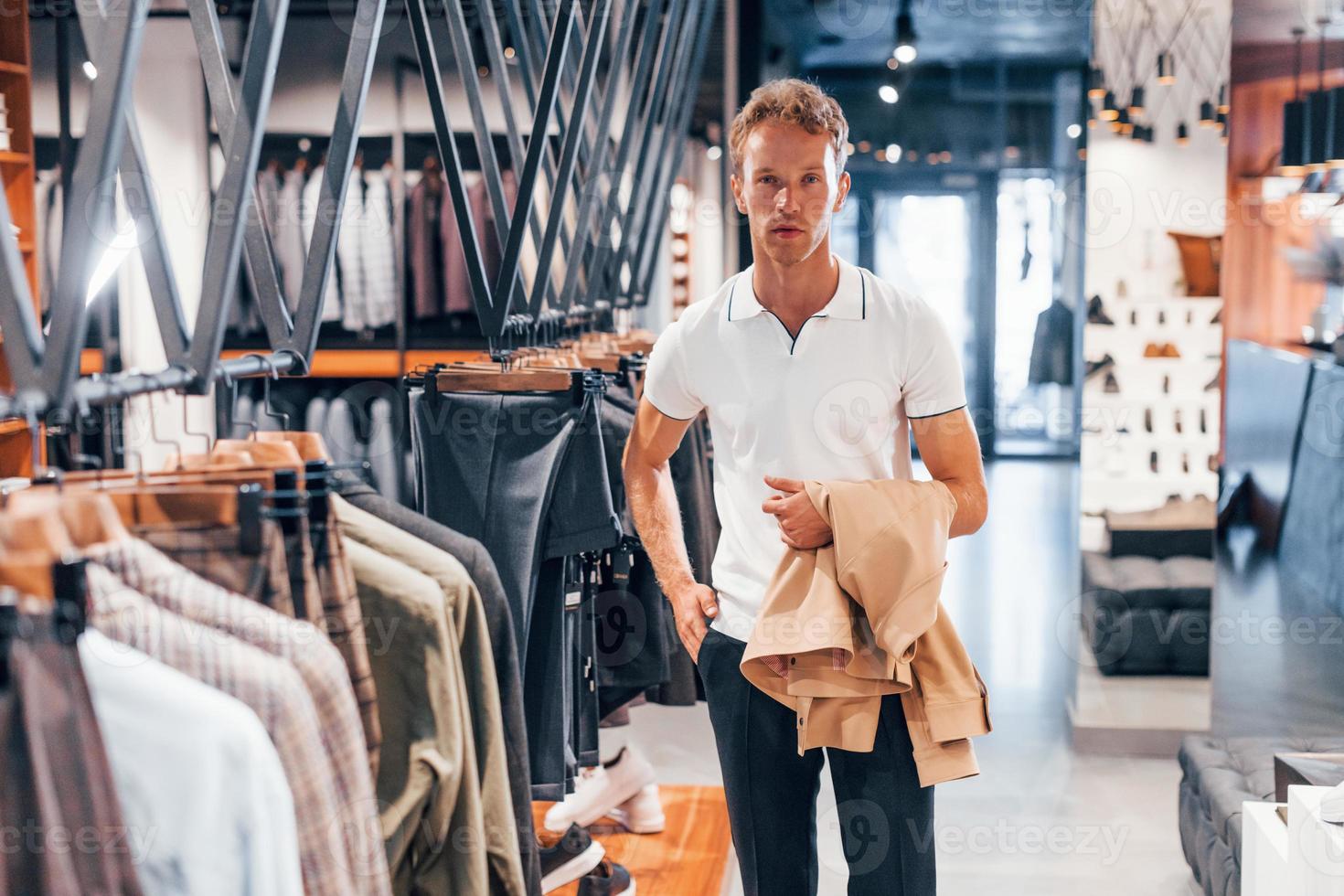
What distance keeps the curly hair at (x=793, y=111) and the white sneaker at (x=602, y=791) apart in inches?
75.6

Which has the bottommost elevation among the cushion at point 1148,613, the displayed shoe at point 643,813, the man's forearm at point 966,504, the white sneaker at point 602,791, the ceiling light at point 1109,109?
the displayed shoe at point 643,813

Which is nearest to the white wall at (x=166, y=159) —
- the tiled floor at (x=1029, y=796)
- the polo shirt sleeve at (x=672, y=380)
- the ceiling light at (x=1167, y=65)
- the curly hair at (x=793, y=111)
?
the tiled floor at (x=1029, y=796)

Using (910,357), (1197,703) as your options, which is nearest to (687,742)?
(1197,703)

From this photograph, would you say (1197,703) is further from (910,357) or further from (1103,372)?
(910,357)

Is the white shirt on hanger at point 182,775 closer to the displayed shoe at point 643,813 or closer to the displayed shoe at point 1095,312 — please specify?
the displayed shoe at point 643,813

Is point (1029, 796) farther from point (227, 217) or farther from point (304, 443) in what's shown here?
point (227, 217)

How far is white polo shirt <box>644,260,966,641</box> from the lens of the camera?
197 cm

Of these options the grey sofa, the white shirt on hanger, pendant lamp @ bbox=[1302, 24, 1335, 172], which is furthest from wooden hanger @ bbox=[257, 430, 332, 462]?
pendant lamp @ bbox=[1302, 24, 1335, 172]

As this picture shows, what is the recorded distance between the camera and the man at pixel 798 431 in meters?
1.93

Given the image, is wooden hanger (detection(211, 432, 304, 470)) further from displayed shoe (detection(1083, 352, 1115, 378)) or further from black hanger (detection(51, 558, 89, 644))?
displayed shoe (detection(1083, 352, 1115, 378))

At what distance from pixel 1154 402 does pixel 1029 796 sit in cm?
141

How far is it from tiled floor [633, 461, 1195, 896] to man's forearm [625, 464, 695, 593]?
1532 millimetres

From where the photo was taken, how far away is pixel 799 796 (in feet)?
6.63

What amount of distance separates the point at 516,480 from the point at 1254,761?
219 cm
